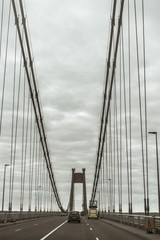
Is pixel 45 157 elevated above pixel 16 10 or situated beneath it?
situated beneath

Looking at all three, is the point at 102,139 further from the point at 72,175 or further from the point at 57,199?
the point at 72,175

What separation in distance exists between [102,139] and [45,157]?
11819mm

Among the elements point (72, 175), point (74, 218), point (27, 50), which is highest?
point (27, 50)

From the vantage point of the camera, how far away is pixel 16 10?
110 feet

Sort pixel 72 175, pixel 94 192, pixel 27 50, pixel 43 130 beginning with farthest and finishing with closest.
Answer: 1. pixel 72 175
2. pixel 94 192
3. pixel 43 130
4. pixel 27 50

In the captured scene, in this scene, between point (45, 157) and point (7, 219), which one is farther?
point (45, 157)

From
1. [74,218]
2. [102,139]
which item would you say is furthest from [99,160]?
[74,218]

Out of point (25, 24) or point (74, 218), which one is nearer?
point (25, 24)

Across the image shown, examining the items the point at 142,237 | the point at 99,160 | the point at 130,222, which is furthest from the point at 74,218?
the point at 99,160

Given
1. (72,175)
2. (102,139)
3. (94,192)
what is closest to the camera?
(102,139)

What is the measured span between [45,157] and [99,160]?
1344 centimetres

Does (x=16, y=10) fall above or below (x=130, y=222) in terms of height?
above

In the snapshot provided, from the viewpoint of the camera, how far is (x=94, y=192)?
107000 millimetres

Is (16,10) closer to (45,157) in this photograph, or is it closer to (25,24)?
(25,24)
